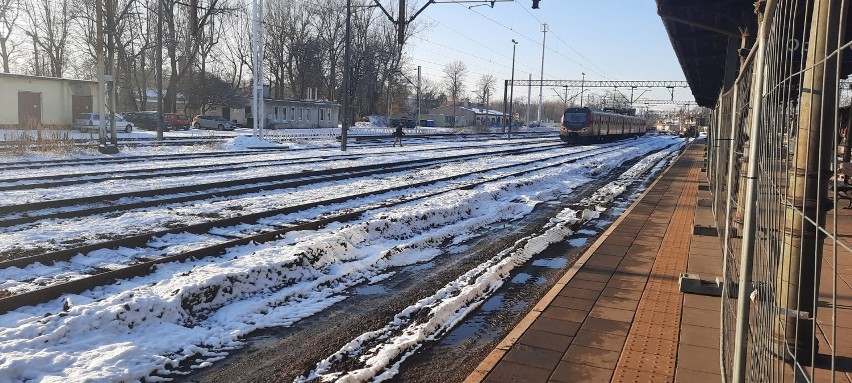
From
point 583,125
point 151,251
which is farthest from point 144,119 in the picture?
point 151,251

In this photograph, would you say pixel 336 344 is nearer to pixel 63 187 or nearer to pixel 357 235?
pixel 357 235

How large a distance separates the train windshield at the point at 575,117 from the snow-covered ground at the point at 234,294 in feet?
104

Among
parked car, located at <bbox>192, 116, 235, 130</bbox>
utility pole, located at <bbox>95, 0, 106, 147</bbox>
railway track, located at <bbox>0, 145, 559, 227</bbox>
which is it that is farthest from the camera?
parked car, located at <bbox>192, 116, 235, 130</bbox>

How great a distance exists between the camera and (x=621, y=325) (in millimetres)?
5352

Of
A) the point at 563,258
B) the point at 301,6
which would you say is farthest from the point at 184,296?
the point at 301,6

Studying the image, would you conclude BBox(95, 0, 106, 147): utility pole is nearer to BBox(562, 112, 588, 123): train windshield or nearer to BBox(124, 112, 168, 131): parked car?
BBox(562, 112, 588, 123): train windshield

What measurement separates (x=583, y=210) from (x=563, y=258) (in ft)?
15.8

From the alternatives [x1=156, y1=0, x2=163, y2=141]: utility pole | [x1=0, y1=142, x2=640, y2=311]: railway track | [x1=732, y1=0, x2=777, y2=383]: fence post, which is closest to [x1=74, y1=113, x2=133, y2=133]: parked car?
[x1=156, y1=0, x2=163, y2=141]: utility pole

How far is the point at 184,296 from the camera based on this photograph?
5.96 metres

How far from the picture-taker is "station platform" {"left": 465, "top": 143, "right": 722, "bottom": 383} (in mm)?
4348

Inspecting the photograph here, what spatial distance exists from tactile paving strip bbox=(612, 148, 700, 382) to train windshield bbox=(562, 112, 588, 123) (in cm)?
3491

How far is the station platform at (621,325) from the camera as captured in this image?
435 cm

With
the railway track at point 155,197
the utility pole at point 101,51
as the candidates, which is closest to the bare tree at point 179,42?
the utility pole at point 101,51

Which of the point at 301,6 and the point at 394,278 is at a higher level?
the point at 301,6
